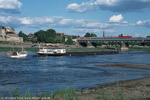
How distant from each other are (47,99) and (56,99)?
79cm

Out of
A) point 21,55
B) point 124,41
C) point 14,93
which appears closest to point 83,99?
point 14,93

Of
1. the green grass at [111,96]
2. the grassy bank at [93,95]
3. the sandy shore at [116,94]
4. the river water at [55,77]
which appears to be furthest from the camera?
the river water at [55,77]

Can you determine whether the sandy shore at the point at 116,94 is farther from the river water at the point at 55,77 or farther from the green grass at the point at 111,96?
the river water at the point at 55,77

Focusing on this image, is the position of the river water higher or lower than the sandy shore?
lower

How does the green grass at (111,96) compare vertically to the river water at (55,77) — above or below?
above

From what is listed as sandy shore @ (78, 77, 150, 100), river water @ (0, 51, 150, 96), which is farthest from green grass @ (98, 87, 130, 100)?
river water @ (0, 51, 150, 96)

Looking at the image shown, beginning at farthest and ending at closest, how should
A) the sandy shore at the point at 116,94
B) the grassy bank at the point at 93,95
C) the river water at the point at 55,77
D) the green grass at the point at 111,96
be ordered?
the river water at the point at 55,77, the sandy shore at the point at 116,94, the grassy bank at the point at 93,95, the green grass at the point at 111,96

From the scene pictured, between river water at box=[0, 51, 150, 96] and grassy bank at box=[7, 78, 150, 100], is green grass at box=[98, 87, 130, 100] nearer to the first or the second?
grassy bank at box=[7, 78, 150, 100]

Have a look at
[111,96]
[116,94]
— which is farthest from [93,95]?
[111,96]

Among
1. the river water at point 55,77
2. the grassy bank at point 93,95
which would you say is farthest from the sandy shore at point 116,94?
the river water at point 55,77

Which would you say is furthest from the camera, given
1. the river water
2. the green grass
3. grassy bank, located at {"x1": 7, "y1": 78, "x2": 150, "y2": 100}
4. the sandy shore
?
the river water

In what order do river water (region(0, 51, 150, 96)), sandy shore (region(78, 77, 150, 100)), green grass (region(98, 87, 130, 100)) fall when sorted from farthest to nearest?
1. river water (region(0, 51, 150, 96))
2. sandy shore (region(78, 77, 150, 100))
3. green grass (region(98, 87, 130, 100))

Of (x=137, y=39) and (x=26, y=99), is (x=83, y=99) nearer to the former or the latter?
(x=26, y=99)

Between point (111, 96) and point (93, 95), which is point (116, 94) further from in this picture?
point (93, 95)
